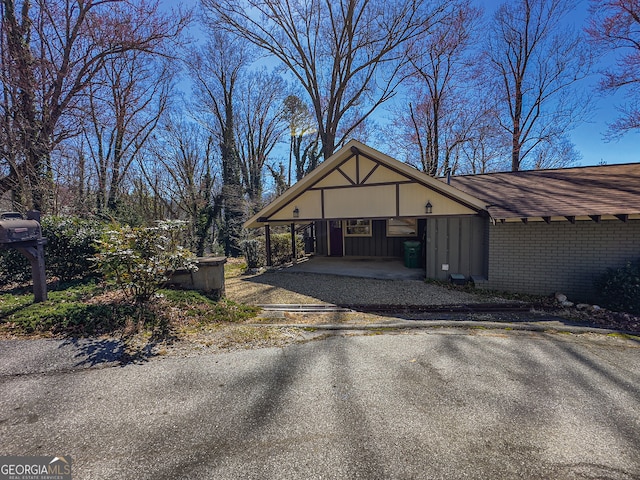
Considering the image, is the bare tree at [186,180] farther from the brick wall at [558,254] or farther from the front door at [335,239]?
the brick wall at [558,254]

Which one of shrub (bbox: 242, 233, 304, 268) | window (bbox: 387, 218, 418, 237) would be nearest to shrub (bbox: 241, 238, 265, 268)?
shrub (bbox: 242, 233, 304, 268)

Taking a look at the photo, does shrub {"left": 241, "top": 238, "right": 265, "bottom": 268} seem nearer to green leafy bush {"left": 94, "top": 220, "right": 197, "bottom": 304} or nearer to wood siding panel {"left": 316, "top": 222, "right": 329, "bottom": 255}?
wood siding panel {"left": 316, "top": 222, "right": 329, "bottom": 255}

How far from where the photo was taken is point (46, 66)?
8.22 meters

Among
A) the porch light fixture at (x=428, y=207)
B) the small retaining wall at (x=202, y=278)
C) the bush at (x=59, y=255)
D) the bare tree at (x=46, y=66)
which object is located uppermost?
the bare tree at (x=46, y=66)

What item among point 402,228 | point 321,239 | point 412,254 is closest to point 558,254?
point 412,254

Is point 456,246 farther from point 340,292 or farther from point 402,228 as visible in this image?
point 402,228

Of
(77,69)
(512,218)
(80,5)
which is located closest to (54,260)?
(77,69)

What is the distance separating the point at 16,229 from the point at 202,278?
3037 mm

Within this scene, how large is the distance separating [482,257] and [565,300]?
2.07 meters

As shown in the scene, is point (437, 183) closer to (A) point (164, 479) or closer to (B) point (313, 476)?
(B) point (313, 476)

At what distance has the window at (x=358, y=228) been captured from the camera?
13.6m

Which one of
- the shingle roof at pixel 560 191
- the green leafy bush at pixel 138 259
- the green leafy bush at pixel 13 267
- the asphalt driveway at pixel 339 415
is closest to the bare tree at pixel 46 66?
the green leafy bush at pixel 13 267

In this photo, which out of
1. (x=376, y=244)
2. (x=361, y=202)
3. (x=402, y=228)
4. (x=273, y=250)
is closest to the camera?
(x=361, y=202)

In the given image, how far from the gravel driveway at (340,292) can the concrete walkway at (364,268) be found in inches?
19.6
